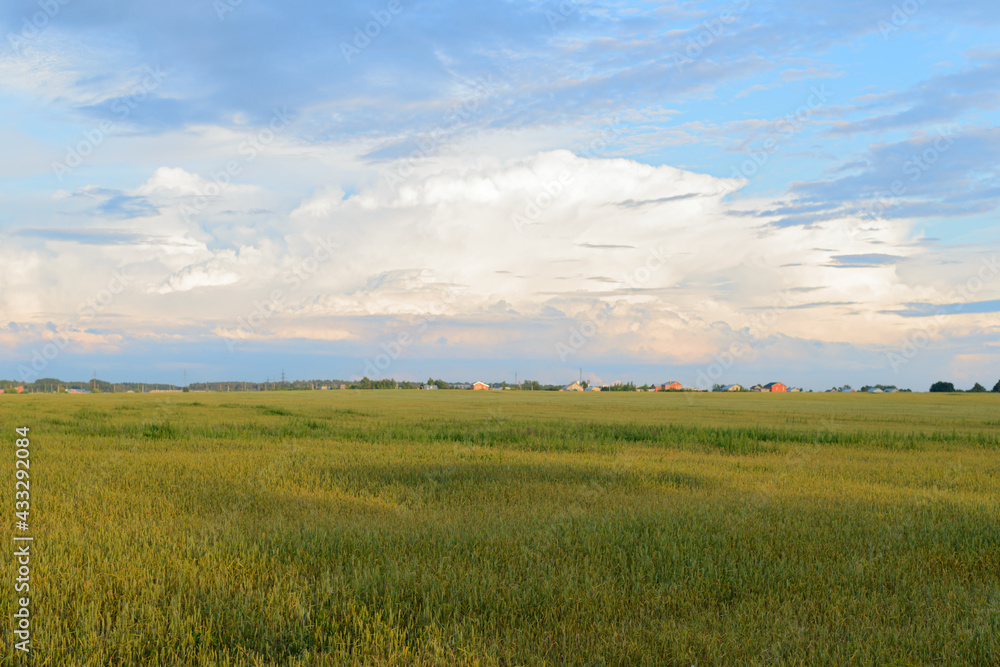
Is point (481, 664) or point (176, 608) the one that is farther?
point (176, 608)

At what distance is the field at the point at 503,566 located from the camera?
19.2ft

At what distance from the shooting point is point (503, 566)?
7.97 meters

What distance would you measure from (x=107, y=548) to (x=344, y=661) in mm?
4975

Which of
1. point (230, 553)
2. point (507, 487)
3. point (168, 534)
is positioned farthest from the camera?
point (507, 487)

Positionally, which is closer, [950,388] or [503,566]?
[503,566]

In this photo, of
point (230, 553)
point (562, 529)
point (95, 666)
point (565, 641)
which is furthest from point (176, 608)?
point (562, 529)

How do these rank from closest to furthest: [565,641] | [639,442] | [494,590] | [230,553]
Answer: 1. [565,641]
2. [494,590]
3. [230,553]
4. [639,442]

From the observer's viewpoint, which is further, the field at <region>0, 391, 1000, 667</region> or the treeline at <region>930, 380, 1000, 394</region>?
the treeline at <region>930, 380, 1000, 394</region>

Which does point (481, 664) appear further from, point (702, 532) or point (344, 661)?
point (702, 532)

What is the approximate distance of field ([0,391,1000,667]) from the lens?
586 cm

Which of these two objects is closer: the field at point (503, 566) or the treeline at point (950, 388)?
the field at point (503, 566)

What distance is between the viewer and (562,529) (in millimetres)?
9648

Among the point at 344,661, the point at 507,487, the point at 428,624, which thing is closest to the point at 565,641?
the point at 428,624

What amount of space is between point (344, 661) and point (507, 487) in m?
8.36
